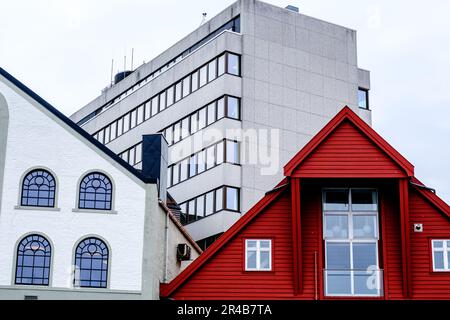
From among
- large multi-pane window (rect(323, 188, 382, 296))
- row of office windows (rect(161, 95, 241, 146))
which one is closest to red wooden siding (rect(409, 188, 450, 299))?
large multi-pane window (rect(323, 188, 382, 296))

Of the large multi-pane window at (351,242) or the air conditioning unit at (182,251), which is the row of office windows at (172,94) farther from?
the large multi-pane window at (351,242)

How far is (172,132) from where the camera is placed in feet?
234

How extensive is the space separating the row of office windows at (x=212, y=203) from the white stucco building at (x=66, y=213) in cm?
2506

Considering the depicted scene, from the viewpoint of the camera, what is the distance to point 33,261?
3638 centimetres

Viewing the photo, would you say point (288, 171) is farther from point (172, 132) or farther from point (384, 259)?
point (172, 132)

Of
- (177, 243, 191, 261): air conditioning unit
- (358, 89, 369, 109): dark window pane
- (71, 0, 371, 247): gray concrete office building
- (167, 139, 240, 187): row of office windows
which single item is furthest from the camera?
(358, 89, 369, 109): dark window pane

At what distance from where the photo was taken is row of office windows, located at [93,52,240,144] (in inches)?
2613

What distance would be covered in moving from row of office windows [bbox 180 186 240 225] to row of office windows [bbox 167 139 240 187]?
1.86 m

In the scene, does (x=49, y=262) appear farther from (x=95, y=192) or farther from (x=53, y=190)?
(x=95, y=192)

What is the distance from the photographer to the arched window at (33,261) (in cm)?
3619

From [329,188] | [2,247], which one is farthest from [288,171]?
[2,247]

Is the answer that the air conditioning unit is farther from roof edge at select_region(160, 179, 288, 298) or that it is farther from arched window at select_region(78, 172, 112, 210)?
arched window at select_region(78, 172, 112, 210)

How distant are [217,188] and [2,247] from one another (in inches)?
1139
